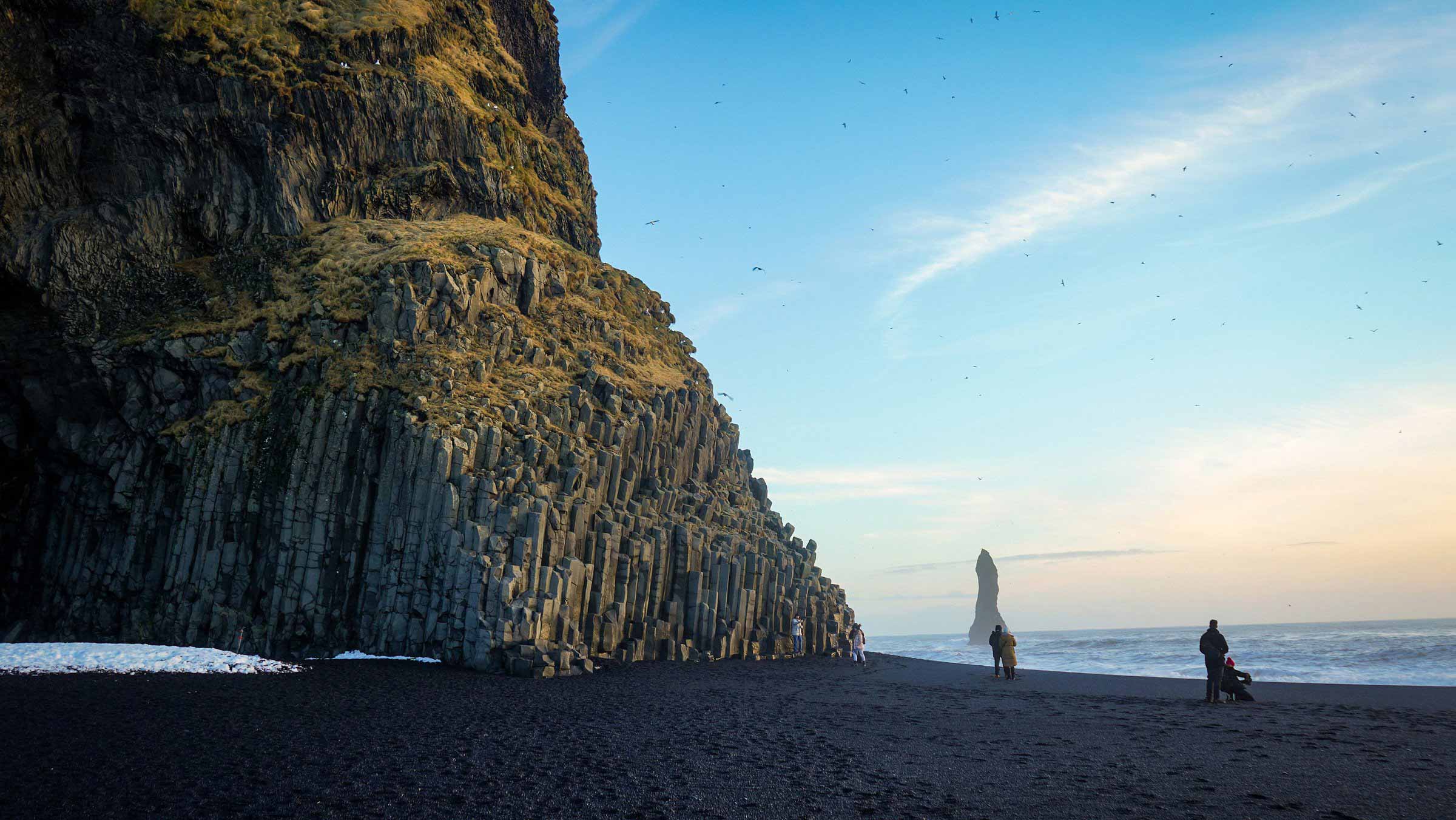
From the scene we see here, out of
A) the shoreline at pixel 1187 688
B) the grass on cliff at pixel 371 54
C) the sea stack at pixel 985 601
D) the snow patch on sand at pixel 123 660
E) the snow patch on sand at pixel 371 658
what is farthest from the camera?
the sea stack at pixel 985 601

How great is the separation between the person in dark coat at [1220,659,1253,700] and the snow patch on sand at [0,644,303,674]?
87.2 feet

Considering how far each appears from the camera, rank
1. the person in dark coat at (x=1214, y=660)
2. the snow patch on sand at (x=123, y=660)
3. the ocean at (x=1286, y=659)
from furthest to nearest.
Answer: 1. the ocean at (x=1286, y=659)
2. the person in dark coat at (x=1214, y=660)
3. the snow patch on sand at (x=123, y=660)

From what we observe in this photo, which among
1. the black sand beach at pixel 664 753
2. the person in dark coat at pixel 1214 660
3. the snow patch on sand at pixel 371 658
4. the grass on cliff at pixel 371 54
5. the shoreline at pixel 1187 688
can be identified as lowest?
the black sand beach at pixel 664 753

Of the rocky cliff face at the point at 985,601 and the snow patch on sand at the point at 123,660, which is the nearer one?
the snow patch on sand at the point at 123,660

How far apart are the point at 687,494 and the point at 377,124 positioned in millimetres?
23891

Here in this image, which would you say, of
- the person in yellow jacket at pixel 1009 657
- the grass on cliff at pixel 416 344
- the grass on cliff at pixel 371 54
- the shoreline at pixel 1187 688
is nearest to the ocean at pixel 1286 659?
the shoreline at pixel 1187 688

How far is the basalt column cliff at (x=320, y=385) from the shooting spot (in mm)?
29609

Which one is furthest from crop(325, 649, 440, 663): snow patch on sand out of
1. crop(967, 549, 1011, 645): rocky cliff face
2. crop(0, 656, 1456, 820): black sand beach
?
crop(967, 549, 1011, 645): rocky cliff face

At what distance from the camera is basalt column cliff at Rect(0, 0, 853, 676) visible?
2961 centimetres

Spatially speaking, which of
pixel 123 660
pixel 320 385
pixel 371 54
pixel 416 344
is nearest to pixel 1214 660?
pixel 416 344

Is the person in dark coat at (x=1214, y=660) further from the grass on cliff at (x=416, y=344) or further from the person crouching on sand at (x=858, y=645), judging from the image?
the grass on cliff at (x=416, y=344)

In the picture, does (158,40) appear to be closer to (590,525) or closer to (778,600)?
(590,525)

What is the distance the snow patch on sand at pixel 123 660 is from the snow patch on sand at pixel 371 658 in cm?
283

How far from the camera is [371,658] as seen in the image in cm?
2769
